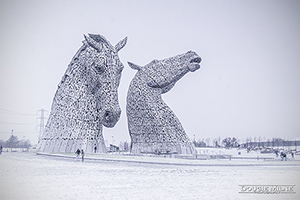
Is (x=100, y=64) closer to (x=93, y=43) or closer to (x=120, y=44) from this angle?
(x=93, y=43)

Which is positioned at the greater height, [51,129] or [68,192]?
[51,129]

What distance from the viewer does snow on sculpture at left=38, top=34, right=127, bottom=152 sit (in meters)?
13.0

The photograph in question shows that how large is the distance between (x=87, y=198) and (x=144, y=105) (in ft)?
39.7

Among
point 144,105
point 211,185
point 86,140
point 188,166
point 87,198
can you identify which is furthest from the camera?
point 144,105

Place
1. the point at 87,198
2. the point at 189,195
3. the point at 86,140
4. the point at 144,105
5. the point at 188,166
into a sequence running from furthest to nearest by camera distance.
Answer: the point at 144,105 → the point at 86,140 → the point at 188,166 → the point at 189,195 → the point at 87,198

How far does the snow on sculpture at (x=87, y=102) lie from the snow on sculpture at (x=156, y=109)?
136 inches

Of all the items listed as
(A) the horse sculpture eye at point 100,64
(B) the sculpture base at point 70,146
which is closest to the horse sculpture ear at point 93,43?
(A) the horse sculpture eye at point 100,64

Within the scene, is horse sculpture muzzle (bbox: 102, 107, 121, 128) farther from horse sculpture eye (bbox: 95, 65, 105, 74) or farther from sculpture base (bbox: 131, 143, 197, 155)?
sculpture base (bbox: 131, 143, 197, 155)

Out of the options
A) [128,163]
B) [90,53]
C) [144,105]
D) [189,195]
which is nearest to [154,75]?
[144,105]

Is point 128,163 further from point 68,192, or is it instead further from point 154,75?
point 154,75

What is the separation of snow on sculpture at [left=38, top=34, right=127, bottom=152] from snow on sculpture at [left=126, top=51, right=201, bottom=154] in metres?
3.45

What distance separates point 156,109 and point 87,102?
15.0 feet

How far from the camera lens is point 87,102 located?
1348cm

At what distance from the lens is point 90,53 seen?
13375 millimetres
